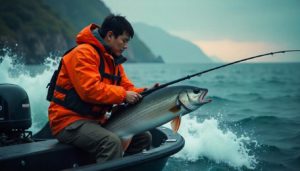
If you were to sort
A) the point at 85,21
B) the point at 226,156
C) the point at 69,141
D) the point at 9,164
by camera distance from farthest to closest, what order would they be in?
the point at 85,21 < the point at 226,156 < the point at 69,141 < the point at 9,164

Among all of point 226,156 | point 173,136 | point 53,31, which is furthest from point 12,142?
point 53,31

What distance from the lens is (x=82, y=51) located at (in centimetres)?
391

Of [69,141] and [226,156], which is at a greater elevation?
[69,141]

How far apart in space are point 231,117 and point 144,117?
9.12 meters

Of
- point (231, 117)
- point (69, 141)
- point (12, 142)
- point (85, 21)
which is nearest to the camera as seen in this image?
point (69, 141)

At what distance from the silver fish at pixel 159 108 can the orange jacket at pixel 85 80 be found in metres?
0.21

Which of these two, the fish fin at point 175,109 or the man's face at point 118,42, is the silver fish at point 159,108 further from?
the man's face at point 118,42

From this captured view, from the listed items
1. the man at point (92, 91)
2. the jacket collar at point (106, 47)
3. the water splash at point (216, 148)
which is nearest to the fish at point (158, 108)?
the man at point (92, 91)

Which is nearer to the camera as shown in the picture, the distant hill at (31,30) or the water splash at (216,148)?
the water splash at (216,148)

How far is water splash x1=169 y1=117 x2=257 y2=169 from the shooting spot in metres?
7.52

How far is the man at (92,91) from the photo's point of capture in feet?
12.7

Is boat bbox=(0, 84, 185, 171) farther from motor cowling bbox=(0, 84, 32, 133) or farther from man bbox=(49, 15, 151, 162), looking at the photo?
man bbox=(49, 15, 151, 162)

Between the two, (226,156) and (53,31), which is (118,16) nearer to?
(226,156)

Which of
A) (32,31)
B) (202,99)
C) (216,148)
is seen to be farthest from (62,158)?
(32,31)
